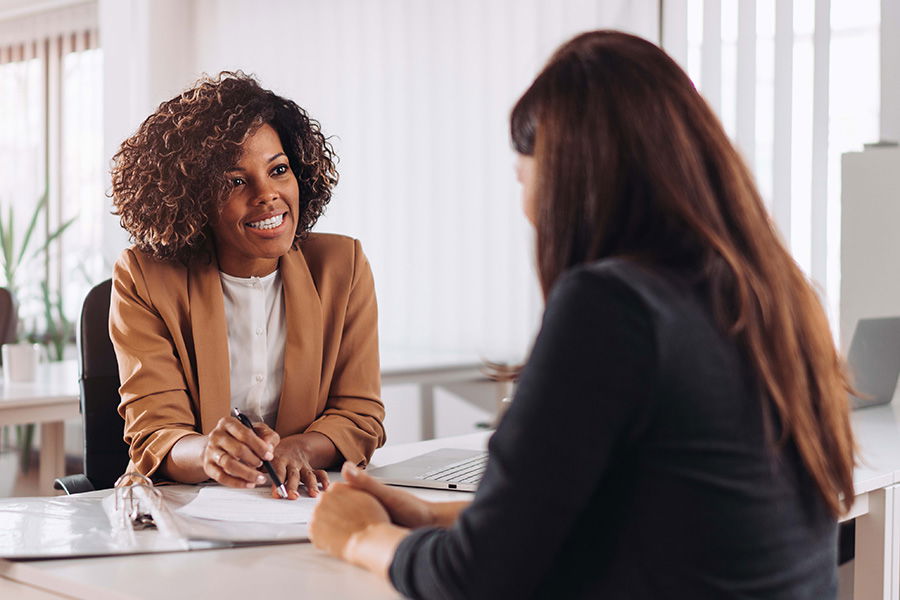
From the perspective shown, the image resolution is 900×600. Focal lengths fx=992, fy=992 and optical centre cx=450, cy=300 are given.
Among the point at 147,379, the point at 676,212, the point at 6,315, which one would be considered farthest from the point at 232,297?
the point at 6,315

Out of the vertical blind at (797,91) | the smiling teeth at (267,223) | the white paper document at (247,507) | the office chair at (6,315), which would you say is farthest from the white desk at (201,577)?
the office chair at (6,315)

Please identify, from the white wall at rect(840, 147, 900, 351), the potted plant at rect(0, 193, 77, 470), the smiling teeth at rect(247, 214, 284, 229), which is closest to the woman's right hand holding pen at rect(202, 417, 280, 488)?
the smiling teeth at rect(247, 214, 284, 229)

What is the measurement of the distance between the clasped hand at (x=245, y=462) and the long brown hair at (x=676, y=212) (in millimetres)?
645

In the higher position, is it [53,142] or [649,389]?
[53,142]

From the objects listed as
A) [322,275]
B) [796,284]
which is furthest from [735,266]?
Answer: [322,275]

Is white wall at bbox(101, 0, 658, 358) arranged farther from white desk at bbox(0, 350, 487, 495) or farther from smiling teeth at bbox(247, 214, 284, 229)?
smiling teeth at bbox(247, 214, 284, 229)

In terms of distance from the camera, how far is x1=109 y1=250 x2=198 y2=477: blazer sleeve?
1.57 m

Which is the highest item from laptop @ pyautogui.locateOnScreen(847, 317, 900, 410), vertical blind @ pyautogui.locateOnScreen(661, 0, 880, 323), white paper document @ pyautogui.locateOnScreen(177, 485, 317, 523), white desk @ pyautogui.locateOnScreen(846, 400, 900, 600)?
vertical blind @ pyautogui.locateOnScreen(661, 0, 880, 323)

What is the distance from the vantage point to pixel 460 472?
61.7 inches

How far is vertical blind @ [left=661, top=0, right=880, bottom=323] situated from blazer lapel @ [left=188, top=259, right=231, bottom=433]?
66.5 inches

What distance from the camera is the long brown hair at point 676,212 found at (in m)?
0.86

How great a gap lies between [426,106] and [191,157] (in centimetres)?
273

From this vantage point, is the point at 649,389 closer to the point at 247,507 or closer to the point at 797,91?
the point at 247,507

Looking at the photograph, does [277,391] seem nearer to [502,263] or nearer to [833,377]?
[833,377]
